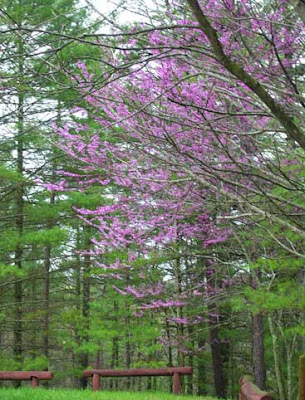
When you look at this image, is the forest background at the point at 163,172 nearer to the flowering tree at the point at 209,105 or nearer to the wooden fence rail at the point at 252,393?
the flowering tree at the point at 209,105

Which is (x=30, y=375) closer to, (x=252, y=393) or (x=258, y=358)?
(x=258, y=358)

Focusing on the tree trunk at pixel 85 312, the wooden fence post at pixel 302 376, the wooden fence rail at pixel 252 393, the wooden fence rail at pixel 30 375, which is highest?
the tree trunk at pixel 85 312

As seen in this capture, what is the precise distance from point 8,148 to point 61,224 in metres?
3.15

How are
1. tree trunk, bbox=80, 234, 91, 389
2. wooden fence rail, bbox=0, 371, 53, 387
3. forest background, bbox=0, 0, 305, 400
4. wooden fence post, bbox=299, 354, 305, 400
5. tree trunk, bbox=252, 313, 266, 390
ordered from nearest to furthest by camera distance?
wooden fence post, bbox=299, 354, 305, 400, forest background, bbox=0, 0, 305, 400, wooden fence rail, bbox=0, 371, 53, 387, tree trunk, bbox=252, 313, 266, 390, tree trunk, bbox=80, 234, 91, 389

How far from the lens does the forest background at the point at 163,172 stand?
4.02 meters

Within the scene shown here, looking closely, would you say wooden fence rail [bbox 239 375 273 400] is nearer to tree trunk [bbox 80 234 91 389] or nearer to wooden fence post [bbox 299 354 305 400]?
wooden fence post [bbox 299 354 305 400]

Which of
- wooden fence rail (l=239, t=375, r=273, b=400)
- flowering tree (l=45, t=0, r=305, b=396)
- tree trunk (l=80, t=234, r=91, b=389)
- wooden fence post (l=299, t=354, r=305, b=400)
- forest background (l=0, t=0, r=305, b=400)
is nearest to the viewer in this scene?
wooden fence post (l=299, t=354, r=305, b=400)

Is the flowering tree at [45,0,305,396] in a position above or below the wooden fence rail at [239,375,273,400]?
above

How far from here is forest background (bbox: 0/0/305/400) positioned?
402 cm

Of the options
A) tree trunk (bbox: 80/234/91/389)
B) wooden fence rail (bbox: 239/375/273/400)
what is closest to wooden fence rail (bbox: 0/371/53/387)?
tree trunk (bbox: 80/234/91/389)

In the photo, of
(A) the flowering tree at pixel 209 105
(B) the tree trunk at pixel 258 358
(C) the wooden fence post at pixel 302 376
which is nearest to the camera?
(C) the wooden fence post at pixel 302 376

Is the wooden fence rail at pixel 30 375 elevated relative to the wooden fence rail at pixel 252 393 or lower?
lower

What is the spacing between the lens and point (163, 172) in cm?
698

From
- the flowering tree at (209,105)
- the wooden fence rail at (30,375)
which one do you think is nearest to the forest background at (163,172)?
the flowering tree at (209,105)
